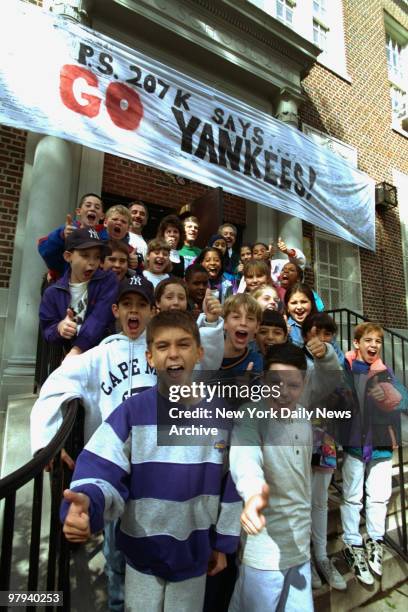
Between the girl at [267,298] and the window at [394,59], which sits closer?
the girl at [267,298]

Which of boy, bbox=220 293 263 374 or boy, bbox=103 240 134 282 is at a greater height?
boy, bbox=103 240 134 282

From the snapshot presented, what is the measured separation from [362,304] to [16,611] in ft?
25.8

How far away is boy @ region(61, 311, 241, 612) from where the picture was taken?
1325mm

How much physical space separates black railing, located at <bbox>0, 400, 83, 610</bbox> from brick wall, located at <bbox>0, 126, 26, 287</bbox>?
360 centimetres

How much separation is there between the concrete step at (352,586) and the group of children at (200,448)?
0.07m

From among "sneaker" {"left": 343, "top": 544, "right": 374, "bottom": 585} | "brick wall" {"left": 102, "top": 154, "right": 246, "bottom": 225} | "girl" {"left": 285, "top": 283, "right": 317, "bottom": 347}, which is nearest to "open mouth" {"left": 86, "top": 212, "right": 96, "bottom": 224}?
"girl" {"left": 285, "top": 283, "right": 317, "bottom": 347}

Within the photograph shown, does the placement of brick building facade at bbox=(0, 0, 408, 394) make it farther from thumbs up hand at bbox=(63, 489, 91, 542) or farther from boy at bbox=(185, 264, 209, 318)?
thumbs up hand at bbox=(63, 489, 91, 542)

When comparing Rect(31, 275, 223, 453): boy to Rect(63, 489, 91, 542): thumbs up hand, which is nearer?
Rect(63, 489, 91, 542): thumbs up hand

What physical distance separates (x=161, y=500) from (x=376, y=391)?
201 cm

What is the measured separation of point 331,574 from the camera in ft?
7.98

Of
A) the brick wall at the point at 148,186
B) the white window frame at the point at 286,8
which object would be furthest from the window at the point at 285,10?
the brick wall at the point at 148,186

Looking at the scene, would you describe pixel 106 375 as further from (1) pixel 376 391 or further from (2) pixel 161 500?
(1) pixel 376 391

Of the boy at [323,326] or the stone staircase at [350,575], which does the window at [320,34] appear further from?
the stone staircase at [350,575]

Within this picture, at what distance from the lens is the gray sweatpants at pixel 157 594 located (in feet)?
4.46
